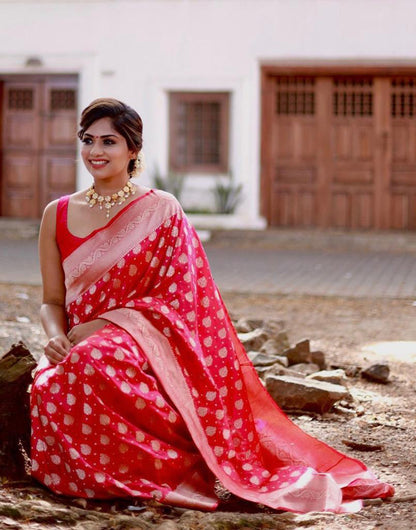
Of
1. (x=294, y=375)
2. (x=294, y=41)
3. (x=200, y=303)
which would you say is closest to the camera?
(x=200, y=303)

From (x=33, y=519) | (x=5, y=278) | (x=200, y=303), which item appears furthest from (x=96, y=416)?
(x=5, y=278)

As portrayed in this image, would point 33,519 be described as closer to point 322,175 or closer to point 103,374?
point 103,374

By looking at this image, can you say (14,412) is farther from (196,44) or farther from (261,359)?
(196,44)

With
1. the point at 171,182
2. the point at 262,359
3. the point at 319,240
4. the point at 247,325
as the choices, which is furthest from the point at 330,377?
the point at 171,182

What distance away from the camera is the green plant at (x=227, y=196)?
15258 millimetres

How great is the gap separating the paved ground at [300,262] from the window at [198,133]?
1608mm

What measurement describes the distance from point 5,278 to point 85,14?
7130mm

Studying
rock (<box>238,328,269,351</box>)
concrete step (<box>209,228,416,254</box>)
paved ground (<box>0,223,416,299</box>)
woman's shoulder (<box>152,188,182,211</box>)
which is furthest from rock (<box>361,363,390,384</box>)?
concrete step (<box>209,228,416,254</box>)

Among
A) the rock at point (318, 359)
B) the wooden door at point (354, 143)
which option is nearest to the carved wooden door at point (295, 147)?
the wooden door at point (354, 143)

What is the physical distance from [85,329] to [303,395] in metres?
1.56

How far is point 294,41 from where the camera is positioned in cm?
1515

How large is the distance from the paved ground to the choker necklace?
573cm

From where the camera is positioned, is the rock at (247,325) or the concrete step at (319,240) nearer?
the rock at (247,325)

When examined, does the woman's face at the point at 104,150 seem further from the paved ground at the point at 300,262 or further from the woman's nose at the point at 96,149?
the paved ground at the point at 300,262
